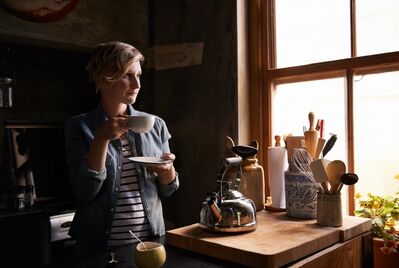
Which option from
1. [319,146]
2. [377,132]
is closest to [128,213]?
[319,146]

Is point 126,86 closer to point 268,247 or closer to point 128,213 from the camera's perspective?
point 128,213

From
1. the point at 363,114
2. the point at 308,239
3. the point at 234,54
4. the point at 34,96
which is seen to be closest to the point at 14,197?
the point at 34,96

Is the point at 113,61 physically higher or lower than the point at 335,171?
higher

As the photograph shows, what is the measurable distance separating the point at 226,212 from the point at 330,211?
39 cm

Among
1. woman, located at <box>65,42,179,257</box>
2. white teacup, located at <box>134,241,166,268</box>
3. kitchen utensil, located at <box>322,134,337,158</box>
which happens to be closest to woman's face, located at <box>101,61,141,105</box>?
woman, located at <box>65,42,179,257</box>

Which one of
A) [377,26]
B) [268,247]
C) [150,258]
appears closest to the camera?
[150,258]

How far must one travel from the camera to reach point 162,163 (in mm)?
1292

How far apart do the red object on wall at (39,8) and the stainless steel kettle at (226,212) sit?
4.97ft

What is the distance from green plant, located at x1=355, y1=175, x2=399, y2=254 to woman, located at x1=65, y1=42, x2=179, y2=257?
33.7 inches

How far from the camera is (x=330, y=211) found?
1312mm

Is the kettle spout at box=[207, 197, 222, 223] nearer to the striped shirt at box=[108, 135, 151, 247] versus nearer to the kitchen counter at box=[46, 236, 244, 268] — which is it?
the kitchen counter at box=[46, 236, 244, 268]

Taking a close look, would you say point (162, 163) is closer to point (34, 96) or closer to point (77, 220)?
point (77, 220)

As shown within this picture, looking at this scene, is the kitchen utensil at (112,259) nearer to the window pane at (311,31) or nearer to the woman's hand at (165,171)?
the woman's hand at (165,171)

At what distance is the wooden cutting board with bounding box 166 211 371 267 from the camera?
3.40ft
